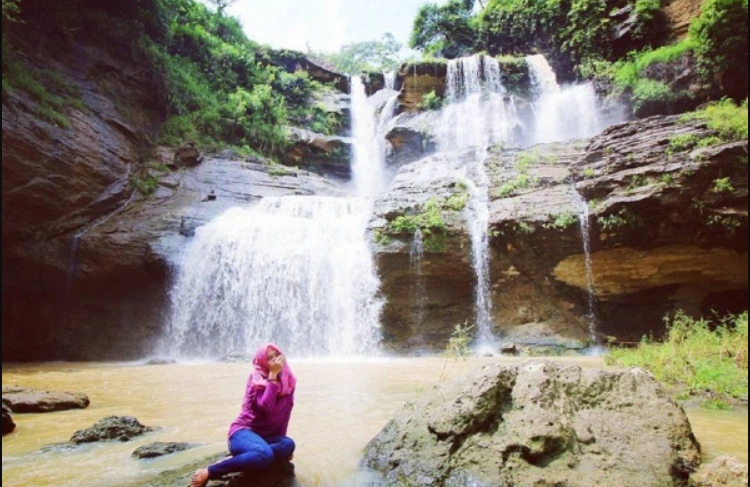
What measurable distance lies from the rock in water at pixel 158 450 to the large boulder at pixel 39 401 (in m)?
2.77

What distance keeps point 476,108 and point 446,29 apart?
30.3ft

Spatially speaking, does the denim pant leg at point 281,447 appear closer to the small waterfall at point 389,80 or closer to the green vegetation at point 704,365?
Answer: the green vegetation at point 704,365

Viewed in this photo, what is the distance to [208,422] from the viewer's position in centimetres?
472

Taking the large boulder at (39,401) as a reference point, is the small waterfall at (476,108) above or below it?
above

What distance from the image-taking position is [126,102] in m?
18.1

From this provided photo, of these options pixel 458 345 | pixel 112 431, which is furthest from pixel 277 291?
pixel 112 431

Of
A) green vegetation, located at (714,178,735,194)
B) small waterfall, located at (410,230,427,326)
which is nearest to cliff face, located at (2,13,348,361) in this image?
small waterfall, located at (410,230,427,326)

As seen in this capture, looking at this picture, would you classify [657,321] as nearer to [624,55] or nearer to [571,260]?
[571,260]

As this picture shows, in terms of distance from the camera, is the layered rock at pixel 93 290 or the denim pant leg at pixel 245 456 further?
the layered rock at pixel 93 290

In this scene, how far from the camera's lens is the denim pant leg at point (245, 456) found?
107 inches

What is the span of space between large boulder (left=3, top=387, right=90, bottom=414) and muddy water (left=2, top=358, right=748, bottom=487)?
0.25 metres

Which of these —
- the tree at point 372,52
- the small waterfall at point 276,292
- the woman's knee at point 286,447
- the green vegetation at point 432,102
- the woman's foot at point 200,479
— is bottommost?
the woman's foot at point 200,479

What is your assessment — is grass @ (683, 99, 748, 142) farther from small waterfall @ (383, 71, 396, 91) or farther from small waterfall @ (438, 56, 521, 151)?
small waterfall @ (383, 71, 396, 91)

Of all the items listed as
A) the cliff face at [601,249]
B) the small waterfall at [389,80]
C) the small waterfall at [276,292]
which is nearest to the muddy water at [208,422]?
the small waterfall at [276,292]
